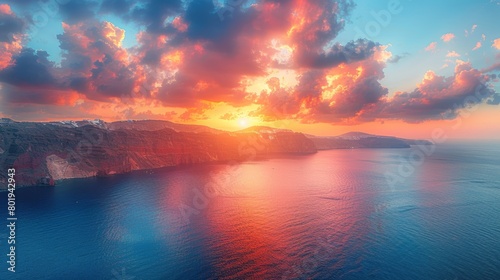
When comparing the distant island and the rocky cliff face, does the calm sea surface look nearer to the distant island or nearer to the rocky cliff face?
the rocky cliff face

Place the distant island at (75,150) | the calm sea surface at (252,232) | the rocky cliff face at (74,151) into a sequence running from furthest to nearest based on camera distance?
1. the distant island at (75,150)
2. the rocky cliff face at (74,151)
3. the calm sea surface at (252,232)

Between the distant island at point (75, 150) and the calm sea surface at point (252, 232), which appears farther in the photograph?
the distant island at point (75, 150)

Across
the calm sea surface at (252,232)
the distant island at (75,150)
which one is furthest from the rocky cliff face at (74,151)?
the calm sea surface at (252,232)

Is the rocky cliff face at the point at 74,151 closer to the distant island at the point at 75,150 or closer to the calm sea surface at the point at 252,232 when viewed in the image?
the distant island at the point at 75,150

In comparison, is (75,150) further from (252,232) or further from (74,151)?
(252,232)

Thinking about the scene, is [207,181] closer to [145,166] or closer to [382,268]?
[145,166]

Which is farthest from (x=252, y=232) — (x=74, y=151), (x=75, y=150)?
(x=75, y=150)

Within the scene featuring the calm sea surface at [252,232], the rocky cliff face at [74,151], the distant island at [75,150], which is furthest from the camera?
the distant island at [75,150]

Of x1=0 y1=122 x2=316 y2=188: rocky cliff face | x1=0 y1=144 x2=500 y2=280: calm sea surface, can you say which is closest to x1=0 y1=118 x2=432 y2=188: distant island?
x1=0 y1=122 x2=316 y2=188: rocky cliff face

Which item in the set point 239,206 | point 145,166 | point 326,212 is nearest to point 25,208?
point 239,206
